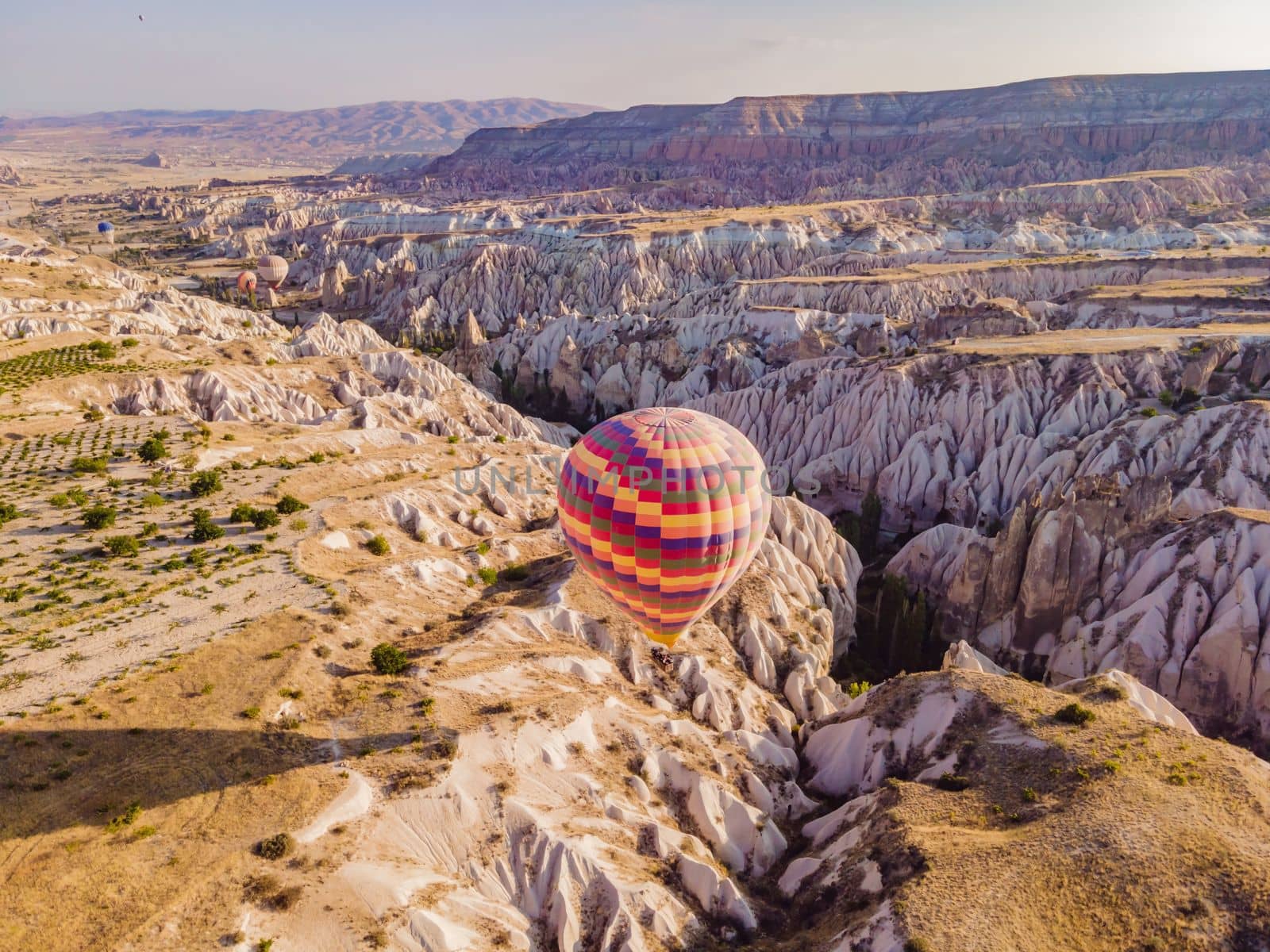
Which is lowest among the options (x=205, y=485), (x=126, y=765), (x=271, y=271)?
(x=126, y=765)

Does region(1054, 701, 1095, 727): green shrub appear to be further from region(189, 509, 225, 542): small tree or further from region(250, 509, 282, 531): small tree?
region(189, 509, 225, 542): small tree

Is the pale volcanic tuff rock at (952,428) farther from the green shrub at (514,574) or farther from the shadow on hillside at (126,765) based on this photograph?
the shadow on hillside at (126,765)

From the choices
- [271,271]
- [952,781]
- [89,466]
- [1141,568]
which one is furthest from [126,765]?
[271,271]

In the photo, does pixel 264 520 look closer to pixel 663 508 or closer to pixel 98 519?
pixel 98 519

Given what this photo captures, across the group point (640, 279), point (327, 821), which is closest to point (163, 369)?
point (327, 821)

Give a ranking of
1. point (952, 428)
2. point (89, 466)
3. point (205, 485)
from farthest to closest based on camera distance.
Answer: point (952, 428), point (89, 466), point (205, 485)

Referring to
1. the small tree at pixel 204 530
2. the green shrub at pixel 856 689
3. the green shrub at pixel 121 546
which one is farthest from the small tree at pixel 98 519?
the green shrub at pixel 856 689

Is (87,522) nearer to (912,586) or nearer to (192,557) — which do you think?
(192,557)
